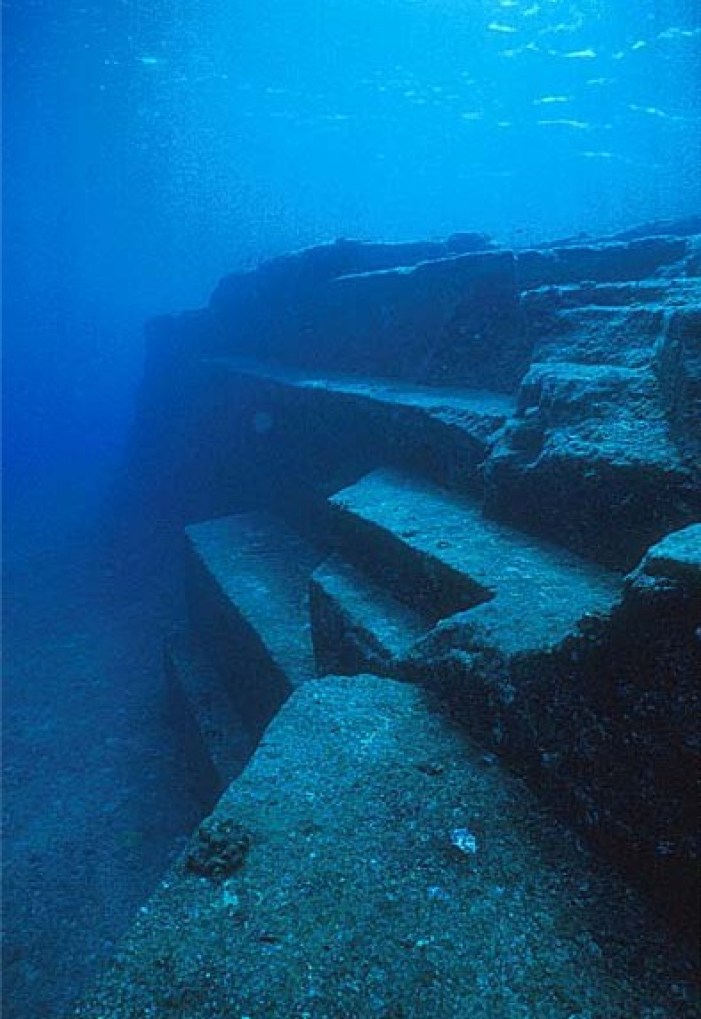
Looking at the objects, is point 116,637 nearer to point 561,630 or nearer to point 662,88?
point 561,630

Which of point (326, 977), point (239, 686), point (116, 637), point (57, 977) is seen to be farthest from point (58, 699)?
point (326, 977)

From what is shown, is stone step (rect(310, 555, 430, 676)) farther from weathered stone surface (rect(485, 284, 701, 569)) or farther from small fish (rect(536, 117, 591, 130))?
small fish (rect(536, 117, 591, 130))

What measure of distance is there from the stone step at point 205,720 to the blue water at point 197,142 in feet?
1.32

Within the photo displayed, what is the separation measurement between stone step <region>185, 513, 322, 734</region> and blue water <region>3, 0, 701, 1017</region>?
1.33 m

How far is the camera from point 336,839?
→ 1.79 metres

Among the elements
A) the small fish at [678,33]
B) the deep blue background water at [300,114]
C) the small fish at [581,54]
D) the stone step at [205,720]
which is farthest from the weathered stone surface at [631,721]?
the small fish at [581,54]

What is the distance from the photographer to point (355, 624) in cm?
322

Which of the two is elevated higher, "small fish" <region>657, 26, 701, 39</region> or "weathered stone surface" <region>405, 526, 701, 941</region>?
"small fish" <region>657, 26, 701, 39</region>

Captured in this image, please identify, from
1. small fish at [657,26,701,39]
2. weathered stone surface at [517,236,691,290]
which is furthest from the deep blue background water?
weathered stone surface at [517,236,691,290]

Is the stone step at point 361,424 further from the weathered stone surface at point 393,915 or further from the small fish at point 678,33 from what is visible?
the small fish at point 678,33

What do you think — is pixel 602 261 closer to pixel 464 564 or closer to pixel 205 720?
pixel 464 564

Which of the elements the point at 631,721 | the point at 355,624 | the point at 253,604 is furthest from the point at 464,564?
the point at 253,604

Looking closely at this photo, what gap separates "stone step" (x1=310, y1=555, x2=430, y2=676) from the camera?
298 cm

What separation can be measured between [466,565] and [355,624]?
727 millimetres
